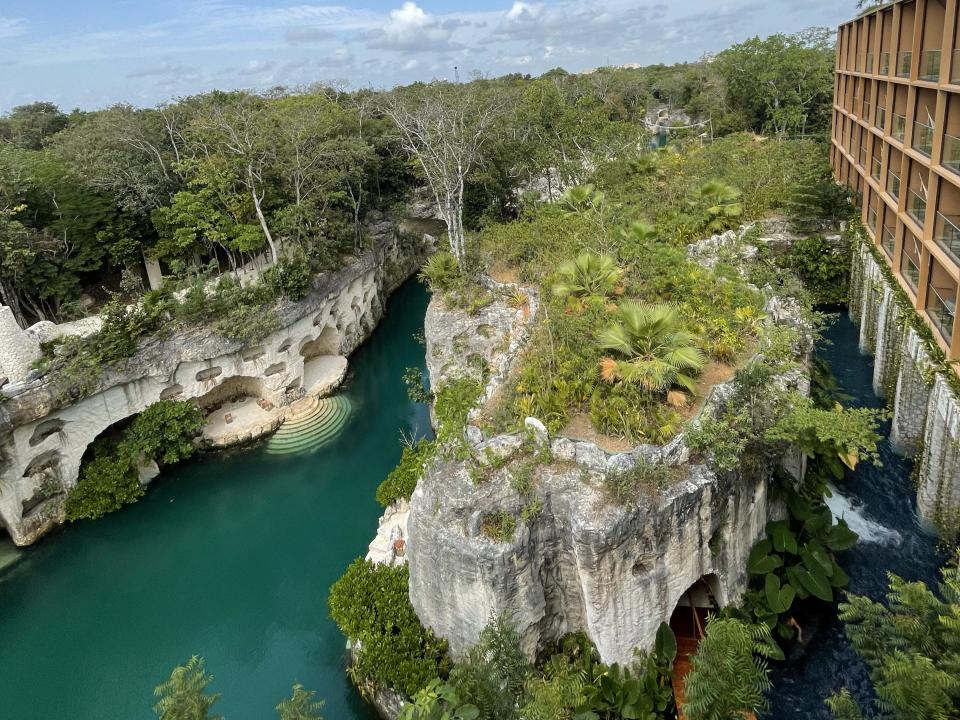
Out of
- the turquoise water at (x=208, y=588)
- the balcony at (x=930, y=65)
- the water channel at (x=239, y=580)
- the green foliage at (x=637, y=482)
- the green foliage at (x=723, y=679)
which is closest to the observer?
the green foliage at (x=723, y=679)

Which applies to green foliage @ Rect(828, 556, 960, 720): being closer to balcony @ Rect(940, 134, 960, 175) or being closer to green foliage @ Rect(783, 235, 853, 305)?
balcony @ Rect(940, 134, 960, 175)

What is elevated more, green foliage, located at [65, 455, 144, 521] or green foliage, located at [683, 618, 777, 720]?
green foliage, located at [683, 618, 777, 720]

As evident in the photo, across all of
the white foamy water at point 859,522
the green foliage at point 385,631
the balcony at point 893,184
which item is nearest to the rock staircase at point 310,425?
the green foliage at point 385,631

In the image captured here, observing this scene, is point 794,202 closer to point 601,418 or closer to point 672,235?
point 672,235

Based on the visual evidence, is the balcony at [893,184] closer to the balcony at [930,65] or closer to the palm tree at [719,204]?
the balcony at [930,65]

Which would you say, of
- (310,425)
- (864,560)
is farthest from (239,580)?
(864,560)

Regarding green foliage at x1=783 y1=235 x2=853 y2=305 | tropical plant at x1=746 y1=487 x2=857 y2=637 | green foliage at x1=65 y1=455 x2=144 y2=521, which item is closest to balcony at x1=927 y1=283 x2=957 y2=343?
tropical plant at x1=746 y1=487 x2=857 y2=637
